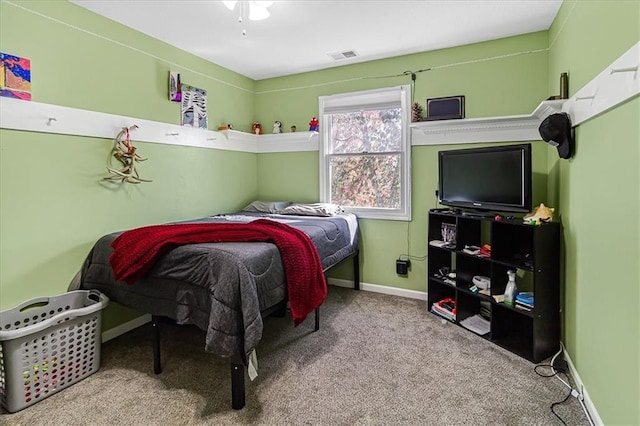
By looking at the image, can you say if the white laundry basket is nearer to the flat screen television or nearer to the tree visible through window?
the tree visible through window

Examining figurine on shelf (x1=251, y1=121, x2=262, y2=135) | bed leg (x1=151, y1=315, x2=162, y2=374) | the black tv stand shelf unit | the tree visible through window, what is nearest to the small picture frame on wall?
the tree visible through window

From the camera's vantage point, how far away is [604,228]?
65.1 inches

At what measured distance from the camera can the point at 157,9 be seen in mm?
2559

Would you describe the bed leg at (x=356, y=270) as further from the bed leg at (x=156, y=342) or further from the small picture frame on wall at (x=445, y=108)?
the bed leg at (x=156, y=342)

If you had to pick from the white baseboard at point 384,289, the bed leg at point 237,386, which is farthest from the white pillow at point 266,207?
the bed leg at point 237,386

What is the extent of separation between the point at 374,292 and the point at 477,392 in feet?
5.92

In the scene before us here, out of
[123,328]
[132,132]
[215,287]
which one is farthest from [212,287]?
[132,132]

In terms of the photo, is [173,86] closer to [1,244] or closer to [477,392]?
[1,244]

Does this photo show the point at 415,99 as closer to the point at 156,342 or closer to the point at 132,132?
the point at 132,132

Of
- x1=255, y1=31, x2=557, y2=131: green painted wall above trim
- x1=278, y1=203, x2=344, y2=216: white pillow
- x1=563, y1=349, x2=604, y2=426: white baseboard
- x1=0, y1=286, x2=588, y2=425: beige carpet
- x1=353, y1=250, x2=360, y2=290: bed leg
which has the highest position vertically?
x1=255, y1=31, x2=557, y2=131: green painted wall above trim

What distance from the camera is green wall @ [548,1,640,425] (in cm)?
136

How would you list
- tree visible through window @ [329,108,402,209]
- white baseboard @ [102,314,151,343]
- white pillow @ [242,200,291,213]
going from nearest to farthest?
1. white baseboard @ [102,314,151,343]
2. tree visible through window @ [329,108,402,209]
3. white pillow @ [242,200,291,213]

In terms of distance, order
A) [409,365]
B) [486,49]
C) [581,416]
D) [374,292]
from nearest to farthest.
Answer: [581,416]
[409,365]
[486,49]
[374,292]

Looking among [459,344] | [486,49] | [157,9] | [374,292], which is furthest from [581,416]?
[157,9]
